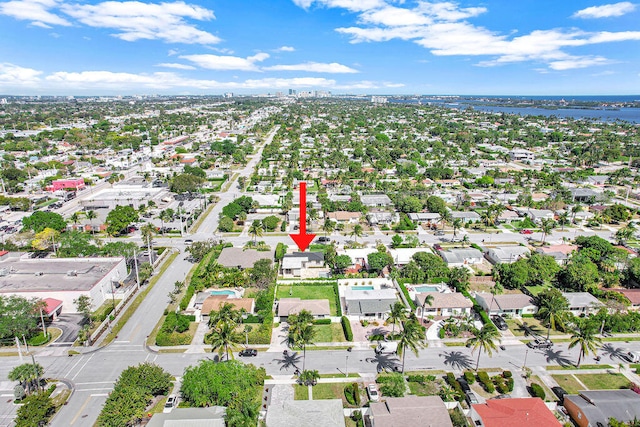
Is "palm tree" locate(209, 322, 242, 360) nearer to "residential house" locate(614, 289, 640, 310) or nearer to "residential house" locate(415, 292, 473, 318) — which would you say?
"residential house" locate(415, 292, 473, 318)

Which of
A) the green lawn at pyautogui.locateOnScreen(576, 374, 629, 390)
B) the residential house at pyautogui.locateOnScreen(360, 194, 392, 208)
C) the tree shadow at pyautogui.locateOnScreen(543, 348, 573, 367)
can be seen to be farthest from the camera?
the residential house at pyautogui.locateOnScreen(360, 194, 392, 208)

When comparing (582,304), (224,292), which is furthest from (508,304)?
(224,292)

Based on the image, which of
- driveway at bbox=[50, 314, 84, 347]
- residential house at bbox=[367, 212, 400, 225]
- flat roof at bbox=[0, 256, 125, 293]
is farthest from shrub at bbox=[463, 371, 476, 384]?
residential house at bbox=[367, 212, 400, 225]

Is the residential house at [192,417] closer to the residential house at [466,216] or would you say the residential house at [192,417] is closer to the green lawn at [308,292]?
the green lawn at [308,292]

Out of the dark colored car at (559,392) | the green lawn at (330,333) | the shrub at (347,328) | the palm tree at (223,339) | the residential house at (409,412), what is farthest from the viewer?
the green lawn at (330,333)

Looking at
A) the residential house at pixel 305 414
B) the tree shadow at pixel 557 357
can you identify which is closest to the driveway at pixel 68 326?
the residential house at pixel 305 414

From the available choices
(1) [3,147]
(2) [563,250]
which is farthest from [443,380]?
(1) [3,147]
